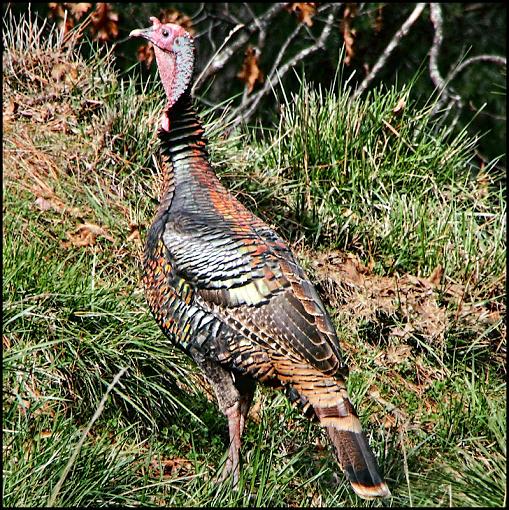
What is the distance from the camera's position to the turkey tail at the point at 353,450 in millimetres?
3855

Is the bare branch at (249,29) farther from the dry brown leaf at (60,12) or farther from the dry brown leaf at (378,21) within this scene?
the dry brown leaf at (60,12)

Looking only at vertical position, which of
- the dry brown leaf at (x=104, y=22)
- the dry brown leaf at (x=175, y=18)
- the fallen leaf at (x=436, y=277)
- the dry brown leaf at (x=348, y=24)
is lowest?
the fallen leaf at (x=436, y=277)

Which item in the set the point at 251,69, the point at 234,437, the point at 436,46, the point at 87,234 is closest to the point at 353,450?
the point at 234,437

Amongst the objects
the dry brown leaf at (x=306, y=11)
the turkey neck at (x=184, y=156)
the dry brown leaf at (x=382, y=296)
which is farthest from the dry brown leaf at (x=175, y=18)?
the turkey neck at (x=184, y=156)

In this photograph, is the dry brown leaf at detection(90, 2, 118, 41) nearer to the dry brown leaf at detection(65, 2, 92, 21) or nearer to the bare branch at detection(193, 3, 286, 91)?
the dry brown leaf at detection(65, 2, 92, 21)

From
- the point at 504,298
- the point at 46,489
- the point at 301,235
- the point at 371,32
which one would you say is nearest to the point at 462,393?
the point at 504,298

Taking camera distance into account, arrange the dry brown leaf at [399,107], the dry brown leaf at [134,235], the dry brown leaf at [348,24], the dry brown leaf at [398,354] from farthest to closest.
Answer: the dry brown leaf at [348,24] < the dry brown leaf at [399,107] < the dry brown leaf at [134,235] < the dry brown leaf at [398,354]

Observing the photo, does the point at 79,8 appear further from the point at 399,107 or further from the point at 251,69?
the point at 399,107

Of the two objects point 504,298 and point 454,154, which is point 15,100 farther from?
point 504,298

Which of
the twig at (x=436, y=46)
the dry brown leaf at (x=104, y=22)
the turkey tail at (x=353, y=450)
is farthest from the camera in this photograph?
the twig at (x=436, y=46)

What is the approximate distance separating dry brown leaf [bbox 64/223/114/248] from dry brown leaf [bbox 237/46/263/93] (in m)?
3.19

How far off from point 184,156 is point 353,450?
1.91 meters

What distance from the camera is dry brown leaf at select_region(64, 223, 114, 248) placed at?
5.80 m

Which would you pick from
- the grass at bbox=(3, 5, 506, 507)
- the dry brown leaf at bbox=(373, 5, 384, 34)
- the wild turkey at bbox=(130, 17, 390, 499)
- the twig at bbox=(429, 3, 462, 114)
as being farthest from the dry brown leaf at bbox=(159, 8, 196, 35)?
the wild turkey at bbox=(130, 17, 390, 499)
